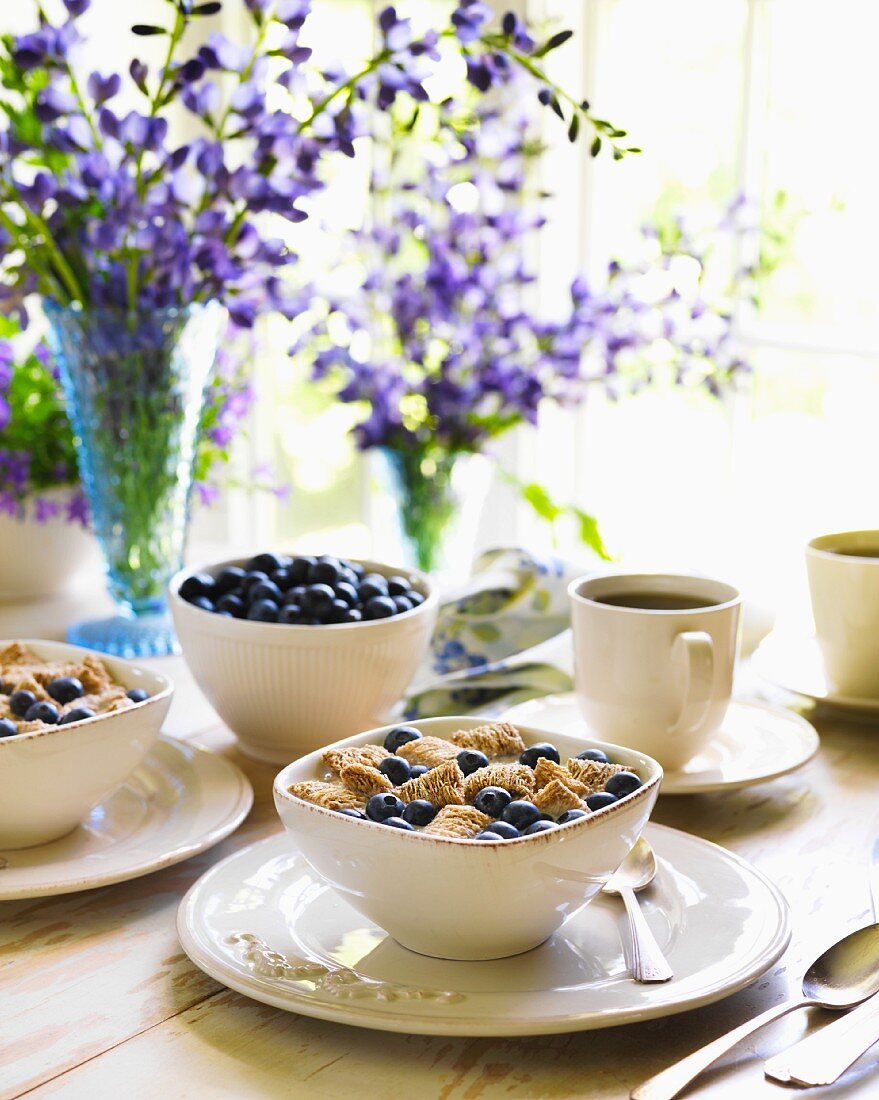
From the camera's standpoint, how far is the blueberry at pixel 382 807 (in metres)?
0.65

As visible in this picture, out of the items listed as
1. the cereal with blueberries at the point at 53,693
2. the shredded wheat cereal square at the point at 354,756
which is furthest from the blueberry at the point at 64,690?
the shredded wheat cereal square at the point at 354,756

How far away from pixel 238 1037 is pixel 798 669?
667 mm

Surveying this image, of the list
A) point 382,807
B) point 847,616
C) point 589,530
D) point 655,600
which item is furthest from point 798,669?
point 382,807

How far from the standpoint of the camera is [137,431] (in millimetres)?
1193

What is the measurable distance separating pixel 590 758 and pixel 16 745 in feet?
1.10

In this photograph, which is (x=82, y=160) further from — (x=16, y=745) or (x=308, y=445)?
(x=308, y=445)

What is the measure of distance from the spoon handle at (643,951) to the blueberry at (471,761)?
11 cm

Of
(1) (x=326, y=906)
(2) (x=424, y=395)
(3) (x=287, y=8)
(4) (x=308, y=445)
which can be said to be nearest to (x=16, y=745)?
(1) (x=326, y=906)

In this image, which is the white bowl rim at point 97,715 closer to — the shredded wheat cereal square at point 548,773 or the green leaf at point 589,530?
the shredded wheat cereal square at point 548,773

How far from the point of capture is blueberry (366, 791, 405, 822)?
0.65 metres

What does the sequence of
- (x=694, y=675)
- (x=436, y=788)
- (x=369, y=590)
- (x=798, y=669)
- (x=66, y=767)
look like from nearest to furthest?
(x=436, y=788)
(x=66, y=767)
(x=694, y=675)
(x=369, y=590)
(x=798, y=669)

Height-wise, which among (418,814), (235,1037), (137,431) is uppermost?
(137,431)

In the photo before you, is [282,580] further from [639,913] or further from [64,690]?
[639,913]

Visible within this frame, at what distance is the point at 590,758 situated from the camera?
72 cm
